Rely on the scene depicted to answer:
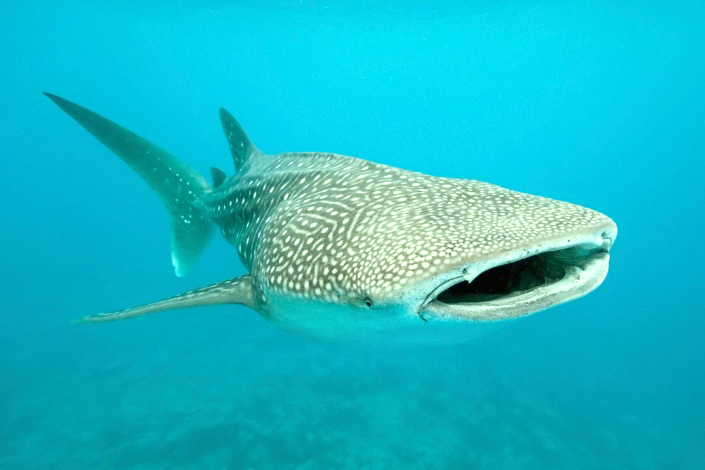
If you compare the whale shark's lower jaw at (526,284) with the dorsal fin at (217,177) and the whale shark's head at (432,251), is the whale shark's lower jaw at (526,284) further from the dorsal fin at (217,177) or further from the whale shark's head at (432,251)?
the dorsal fin at (217,177)

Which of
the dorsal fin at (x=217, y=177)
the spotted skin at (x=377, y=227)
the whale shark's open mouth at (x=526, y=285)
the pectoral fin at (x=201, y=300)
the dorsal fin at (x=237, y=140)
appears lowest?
the pectoral fin at (x=201, y=300)

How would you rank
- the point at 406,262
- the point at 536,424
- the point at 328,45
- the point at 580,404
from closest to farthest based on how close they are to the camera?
the point at 406,262, the point at 536,424, the point at 580,404, the point at 328,45

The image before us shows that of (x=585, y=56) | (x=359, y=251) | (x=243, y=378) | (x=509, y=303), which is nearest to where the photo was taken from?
(x=509, y=303)

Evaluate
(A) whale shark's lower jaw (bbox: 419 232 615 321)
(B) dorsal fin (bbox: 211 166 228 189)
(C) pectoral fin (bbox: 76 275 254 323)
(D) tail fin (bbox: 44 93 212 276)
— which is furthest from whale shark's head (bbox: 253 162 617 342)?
(B) dorsal fin (bbox: 211 166 228 189)

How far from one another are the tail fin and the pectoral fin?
2.20m

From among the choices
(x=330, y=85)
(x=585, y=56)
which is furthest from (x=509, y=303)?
(x=330, y=85)

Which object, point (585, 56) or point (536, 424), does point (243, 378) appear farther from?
point (585, 56)

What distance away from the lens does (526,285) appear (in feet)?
8.64

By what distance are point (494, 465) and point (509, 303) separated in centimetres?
902

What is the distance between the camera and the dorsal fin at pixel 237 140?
6.18 m

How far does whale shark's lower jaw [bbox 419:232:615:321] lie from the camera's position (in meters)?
1.87

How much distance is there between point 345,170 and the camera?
158 inches

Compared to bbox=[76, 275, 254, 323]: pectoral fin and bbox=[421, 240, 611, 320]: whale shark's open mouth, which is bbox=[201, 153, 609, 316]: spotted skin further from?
bbox=[76, 275, 254, 323]: pectoral fin

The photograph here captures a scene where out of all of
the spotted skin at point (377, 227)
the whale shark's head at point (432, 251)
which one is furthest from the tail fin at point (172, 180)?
the whale shark's head at point (432, 251)
